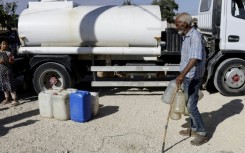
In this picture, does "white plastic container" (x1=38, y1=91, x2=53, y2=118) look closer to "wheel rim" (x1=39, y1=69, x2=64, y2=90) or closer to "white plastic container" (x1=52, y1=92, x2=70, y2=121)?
"white plastic container" (x1=52, y1=92, x2=70, y2=121)

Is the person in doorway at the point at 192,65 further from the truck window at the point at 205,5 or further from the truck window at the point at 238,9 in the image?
the truck window at the point at 205,5

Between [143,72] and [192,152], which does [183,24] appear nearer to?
[192,152]

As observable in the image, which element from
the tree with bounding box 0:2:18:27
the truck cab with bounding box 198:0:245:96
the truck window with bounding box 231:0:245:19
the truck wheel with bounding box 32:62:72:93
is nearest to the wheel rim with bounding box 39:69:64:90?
the truck wheel with bounding box 32:62:72:93

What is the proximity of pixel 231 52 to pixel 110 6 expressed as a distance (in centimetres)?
327

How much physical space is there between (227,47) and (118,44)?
8.80ft

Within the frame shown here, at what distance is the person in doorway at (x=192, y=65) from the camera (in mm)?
4730

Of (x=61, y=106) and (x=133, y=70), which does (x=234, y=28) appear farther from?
(x=61, y=106)

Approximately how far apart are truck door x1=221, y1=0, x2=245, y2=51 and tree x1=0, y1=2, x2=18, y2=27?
2002 centimetres

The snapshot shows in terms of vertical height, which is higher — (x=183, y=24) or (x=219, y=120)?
(x=183, y=24)

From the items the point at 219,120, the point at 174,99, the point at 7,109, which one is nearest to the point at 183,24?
the point at 174,99

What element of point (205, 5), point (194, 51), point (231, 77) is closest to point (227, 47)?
point (231, 77)

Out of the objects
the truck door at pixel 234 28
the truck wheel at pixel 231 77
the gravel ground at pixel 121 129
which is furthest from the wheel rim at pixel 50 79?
the truck door at pixel 234 28

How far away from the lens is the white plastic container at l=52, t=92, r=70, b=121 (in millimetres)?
6484

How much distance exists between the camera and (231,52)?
7.99 m
